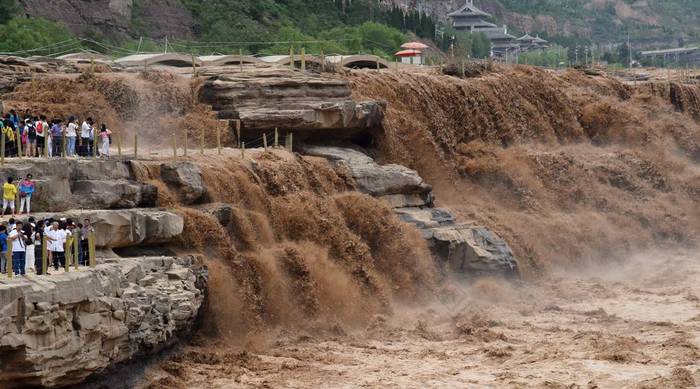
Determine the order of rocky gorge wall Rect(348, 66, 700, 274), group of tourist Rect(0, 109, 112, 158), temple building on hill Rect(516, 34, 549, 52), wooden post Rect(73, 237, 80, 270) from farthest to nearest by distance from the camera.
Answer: temple building on hill Rect(516, 34, 549, 52), rocky gorge wall Rect(348, 66, 700, 274), group of tourist Rect(0, 109, 112, 158), wooden post Rect(73, 237, 80, 270)

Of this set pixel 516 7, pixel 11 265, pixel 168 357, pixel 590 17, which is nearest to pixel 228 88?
pixel 168 357

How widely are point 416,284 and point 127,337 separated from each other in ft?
48.8

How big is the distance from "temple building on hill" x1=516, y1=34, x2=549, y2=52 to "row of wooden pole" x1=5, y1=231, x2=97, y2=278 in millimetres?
106384

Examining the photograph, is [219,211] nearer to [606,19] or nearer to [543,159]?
[543,159]

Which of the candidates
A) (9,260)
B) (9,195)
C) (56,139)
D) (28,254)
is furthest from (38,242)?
(56,139)

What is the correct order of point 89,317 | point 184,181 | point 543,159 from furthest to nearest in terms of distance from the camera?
point 543,159, point 184,181, point 89,317

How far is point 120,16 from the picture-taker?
79562 millimetres

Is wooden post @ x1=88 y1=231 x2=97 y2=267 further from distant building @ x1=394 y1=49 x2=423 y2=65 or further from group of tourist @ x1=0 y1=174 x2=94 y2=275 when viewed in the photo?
distant building @ x1=394 y1=49 x2=423 y2=65

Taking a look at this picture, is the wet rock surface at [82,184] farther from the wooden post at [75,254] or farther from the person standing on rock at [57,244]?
the wooden post at [75,254]

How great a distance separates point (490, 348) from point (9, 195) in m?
12.8

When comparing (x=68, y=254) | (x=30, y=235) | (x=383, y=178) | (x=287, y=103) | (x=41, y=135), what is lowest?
(x=383, y=178)

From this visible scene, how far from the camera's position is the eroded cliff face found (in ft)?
248

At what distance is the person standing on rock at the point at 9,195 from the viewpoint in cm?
3164

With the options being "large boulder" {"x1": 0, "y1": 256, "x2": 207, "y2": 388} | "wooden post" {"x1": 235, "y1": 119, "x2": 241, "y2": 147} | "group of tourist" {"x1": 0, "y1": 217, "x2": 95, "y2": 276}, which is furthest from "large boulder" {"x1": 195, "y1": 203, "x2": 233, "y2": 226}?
"wooden post" {"x1": 235, "y1": 119, "x2": 241, "y2": 147}
